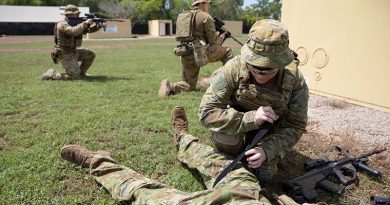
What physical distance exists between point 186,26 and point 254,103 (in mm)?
3846

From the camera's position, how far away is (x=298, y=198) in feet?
Answer: 10.4

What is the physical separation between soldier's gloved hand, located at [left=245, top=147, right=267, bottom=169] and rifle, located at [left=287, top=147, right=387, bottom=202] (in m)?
0.46

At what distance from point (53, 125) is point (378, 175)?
396 centimetres

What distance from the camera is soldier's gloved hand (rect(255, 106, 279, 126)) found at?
2.95 m

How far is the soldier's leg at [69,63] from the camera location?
28.2ft

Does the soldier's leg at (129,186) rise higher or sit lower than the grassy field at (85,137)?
higher

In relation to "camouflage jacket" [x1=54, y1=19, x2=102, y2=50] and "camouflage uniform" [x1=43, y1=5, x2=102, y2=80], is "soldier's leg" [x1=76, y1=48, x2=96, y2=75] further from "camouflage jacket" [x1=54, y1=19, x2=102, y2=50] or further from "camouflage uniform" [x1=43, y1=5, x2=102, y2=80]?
"camouflage jacket" [x1=54, y1=19, x2=102, y2=50]

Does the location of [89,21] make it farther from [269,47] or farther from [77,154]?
[269,47]

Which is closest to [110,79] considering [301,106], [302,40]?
[302,40]

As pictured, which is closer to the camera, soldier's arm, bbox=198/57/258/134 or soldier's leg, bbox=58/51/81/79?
soldier's arm, bbox=198/57/258/134

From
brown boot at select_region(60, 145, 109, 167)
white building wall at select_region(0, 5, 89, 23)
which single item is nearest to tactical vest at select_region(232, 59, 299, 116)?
brown boot at select_region(60, 145, 109, 167)

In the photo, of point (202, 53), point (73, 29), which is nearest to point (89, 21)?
point (73, 29)

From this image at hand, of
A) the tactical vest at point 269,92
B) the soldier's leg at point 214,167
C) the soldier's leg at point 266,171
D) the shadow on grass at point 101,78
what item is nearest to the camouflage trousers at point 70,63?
the shadow on grass at point 101,78

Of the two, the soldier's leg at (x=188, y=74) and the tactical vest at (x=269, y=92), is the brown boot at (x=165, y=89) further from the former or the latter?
the tactical vest at (x=269, y=92)
